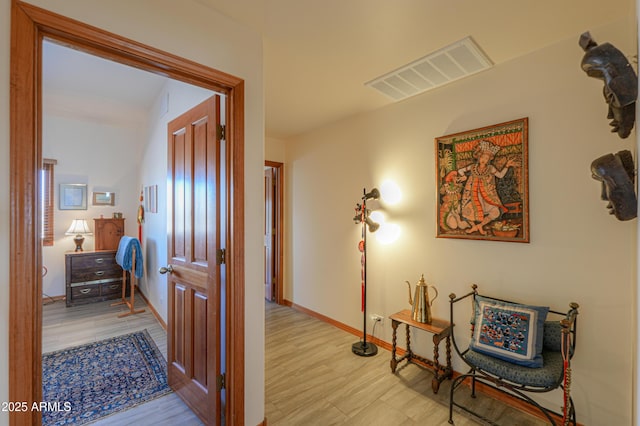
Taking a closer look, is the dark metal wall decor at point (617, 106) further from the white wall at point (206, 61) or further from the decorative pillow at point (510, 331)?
the white wall at point (206, 61)

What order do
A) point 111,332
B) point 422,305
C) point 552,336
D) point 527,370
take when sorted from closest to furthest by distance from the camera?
point 527,370 < point 552,336 < point 422,305 < point 111,332

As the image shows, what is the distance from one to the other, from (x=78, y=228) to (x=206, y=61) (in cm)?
436

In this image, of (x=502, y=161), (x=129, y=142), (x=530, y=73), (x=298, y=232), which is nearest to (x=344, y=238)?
(x=298, y=232)

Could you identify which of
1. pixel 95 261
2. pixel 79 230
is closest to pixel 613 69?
pixel 95 261

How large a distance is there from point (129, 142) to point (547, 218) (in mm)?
6036

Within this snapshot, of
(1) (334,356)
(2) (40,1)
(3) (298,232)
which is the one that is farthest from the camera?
(3) (298,232)

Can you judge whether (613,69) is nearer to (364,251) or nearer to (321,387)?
(364,251)

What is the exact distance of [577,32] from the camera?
1762 millimetres

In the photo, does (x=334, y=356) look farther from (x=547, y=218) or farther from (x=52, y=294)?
(x=52, y=294)

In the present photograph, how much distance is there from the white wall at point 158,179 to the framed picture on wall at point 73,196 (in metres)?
1.00

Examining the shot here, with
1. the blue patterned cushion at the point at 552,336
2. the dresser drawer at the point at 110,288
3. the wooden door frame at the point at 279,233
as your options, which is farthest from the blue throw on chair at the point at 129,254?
the blue patterned cushion at the point at 552,336

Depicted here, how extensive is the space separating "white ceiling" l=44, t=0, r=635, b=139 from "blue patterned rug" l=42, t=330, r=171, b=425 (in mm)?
2785

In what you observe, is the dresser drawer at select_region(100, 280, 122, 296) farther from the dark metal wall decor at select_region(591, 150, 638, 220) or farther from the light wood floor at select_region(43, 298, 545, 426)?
the dark metal wall decor at select_region(591, 150, 638, 220)

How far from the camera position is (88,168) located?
4.65m
